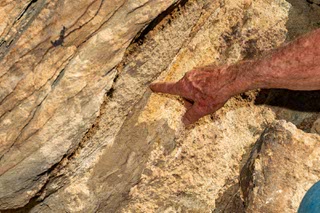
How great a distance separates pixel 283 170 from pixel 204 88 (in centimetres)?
44

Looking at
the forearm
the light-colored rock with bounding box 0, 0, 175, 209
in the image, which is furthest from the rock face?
the forearm

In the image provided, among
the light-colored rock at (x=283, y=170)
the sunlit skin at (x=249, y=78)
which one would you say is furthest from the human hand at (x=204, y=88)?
the light-colored rock at (x=283, y=170)

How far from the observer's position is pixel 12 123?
149 centimetres

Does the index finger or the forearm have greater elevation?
the index finger

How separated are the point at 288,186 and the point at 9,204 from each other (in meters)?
1.04

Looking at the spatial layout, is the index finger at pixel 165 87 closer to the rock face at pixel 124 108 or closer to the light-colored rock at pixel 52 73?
the rock face at pixel 124 108

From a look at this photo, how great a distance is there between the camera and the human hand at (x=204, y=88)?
1.71 m

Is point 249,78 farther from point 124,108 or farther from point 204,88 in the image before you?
point 124,108

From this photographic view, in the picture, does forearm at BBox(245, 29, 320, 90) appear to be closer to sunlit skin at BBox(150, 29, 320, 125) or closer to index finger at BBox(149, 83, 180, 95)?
sunlit skin at BBox(150, 29, 320, 125)

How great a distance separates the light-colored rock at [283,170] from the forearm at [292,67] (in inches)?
9.1

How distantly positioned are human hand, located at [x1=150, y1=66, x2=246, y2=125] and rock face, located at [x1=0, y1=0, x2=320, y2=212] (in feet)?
0.17

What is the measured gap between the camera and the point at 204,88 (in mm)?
1744

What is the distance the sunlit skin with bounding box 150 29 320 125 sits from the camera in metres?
1.54

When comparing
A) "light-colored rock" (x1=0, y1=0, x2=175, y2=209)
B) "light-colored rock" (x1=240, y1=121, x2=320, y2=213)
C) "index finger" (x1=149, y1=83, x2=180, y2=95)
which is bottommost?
"light-colored rock" (x1=240, y1=121, x2=320, y2=213)
